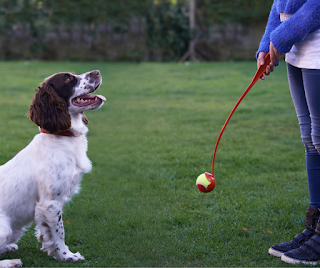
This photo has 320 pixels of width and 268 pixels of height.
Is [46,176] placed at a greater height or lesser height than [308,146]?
lesser

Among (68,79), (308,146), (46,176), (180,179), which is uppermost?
(68,79)

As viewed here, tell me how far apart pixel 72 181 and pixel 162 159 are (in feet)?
7.54

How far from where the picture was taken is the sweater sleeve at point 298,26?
2375mm

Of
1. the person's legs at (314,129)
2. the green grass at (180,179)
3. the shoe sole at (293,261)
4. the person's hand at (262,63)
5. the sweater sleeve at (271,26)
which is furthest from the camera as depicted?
the green grass at (180,179)

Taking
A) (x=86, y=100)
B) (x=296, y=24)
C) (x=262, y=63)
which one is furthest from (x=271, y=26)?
(x=86, y=100)

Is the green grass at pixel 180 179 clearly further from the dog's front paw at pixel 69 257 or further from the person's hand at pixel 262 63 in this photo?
the person's hand at pixel 262 63

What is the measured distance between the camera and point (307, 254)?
8.66 feet

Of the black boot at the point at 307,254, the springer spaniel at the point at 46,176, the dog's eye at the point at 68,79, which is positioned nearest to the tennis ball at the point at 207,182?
the black boot at the point at 307,254

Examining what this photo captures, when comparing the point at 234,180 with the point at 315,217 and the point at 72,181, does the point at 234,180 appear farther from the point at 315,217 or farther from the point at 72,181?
the point at 72,181

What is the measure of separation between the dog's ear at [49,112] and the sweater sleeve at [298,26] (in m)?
1.56

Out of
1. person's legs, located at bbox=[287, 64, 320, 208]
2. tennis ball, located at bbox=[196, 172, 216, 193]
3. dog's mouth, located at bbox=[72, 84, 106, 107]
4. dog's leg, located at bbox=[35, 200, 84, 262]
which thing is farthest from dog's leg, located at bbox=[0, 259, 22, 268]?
person's legs, located at bbox=[287, 64, 320, 208]

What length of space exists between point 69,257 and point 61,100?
45.3 inches

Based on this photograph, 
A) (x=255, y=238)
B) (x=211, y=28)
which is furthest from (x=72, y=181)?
(x=211, y=28)

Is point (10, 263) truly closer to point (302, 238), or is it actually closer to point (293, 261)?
point (293, 261)
